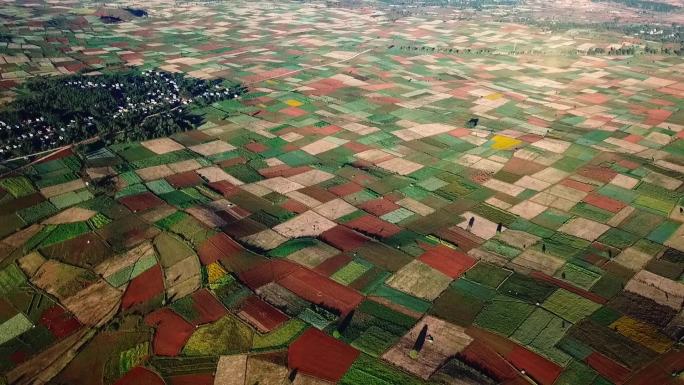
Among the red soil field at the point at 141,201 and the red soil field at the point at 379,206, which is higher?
the red soil field at the point at 379,206

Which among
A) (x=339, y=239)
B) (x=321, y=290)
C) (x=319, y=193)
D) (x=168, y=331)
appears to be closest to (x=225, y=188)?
(x=319, y=193)

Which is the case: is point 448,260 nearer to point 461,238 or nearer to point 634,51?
point 461,238

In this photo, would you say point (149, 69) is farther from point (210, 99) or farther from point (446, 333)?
point (446, 333)

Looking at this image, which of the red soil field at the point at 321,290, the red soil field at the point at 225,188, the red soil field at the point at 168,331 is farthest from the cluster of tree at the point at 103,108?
the red soil field at the point at 321,290

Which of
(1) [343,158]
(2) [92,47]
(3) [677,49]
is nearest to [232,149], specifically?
(1) [343,158]

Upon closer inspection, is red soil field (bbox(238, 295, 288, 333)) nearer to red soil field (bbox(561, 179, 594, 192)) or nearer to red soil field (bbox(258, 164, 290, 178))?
red soil field (bbox(258, 164, 290, 178))

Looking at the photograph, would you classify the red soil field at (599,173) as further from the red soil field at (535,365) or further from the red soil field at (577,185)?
the red soil field at (535,365)

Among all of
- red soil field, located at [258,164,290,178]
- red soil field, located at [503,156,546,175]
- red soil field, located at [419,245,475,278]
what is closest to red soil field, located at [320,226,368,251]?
red soil field, located at [419,245,475,278]
